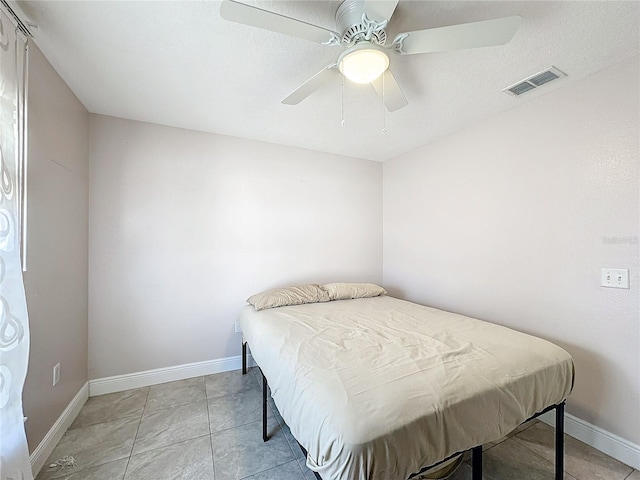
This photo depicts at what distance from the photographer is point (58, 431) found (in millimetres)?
1696

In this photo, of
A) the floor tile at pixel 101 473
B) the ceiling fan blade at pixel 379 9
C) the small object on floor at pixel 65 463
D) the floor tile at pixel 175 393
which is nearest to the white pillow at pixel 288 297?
the floor tile at pixel 175 393

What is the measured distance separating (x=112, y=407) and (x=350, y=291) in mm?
2221

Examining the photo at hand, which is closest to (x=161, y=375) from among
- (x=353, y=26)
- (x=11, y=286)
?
(x=11, y=286)

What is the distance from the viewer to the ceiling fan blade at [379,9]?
107 cm

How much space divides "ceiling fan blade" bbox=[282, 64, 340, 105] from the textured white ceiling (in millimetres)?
191

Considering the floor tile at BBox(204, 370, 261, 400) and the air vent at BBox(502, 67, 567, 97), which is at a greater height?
the air vent at BBox(502, 67, 567, 97)

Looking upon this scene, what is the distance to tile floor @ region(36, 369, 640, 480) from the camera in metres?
1.49

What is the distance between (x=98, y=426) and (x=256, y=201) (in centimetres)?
216

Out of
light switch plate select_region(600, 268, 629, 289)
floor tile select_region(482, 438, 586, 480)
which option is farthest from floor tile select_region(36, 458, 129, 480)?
light switch plate select_region(600, 268, 629, 289)

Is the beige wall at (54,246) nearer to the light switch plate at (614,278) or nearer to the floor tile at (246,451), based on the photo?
the floor tile at (246,451)

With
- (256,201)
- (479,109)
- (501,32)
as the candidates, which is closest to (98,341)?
(256,201)

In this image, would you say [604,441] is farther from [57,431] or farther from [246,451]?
[57,431]

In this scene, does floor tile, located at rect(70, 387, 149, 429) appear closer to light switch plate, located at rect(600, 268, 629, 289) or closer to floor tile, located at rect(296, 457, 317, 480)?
floor tile, located at rect(296, 457, 317, 480)

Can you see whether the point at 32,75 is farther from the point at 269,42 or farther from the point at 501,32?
the point at 501,32
